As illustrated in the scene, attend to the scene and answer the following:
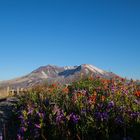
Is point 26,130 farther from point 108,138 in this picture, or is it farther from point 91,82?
point 91,82

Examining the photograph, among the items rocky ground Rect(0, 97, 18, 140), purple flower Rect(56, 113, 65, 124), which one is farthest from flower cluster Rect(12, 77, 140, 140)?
rocky ground Rect(0, 97, 18, 140)

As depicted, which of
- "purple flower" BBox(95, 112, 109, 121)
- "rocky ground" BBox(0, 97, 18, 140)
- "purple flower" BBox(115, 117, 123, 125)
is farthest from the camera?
"rocky ground" BBox(0, 97, 18, 140)

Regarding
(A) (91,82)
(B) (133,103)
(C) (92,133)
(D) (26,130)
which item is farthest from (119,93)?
(A) (91,82)

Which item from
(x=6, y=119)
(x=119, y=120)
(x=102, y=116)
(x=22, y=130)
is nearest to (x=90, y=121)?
(x=102, y=116)

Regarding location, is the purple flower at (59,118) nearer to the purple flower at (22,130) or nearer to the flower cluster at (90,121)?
the flower cluster at (90,121)

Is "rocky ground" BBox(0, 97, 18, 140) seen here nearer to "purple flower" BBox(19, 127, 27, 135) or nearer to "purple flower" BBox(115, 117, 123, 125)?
"purple flower" BBox(19, 127, 27, 135)

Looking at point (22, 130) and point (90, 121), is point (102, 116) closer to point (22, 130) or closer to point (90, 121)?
point (90, 121)

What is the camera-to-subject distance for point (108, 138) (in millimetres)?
7199

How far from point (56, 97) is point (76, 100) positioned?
185 cm

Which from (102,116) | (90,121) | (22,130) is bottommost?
(22,130)

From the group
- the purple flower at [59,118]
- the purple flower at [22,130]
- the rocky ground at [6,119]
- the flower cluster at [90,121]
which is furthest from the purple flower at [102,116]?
the rocky ground at [6,119]

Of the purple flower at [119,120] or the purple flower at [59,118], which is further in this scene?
the purple flower at [59,118]

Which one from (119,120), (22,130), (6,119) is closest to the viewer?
(119,120)

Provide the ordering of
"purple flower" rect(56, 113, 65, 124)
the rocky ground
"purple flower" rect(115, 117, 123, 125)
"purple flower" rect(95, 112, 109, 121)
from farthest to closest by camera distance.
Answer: the rocky ground
"purple flower" rect(56, 113, 65, 124)
"purple flower" rect(95, 112, 109, 121)
"purple flower" rect(115, 117, 123, 125)
